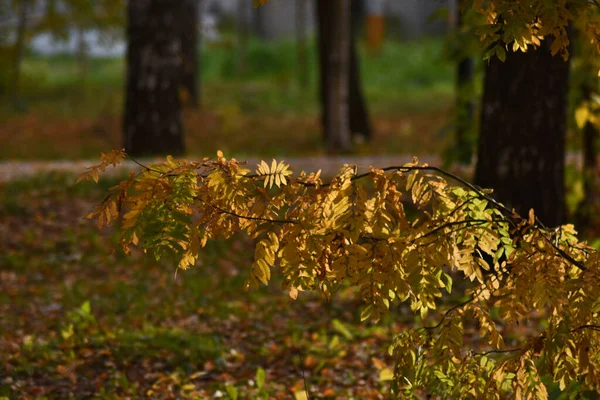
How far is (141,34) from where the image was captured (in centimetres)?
1141

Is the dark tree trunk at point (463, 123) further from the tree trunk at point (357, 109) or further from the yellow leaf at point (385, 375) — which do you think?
the tree trunk at point (357, 109)

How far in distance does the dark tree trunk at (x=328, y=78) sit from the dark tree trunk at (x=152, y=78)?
286 cm

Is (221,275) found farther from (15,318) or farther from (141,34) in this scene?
(141,34)

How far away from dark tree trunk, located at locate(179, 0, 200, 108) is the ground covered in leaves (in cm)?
1128

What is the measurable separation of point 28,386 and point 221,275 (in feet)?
10.2

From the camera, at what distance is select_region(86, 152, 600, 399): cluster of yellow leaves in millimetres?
3184

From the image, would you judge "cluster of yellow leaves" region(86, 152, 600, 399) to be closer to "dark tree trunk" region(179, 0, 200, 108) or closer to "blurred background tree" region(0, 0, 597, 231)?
"blurred background tree" region(0, 0, 597, 231)

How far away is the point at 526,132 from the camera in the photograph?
22.9ft

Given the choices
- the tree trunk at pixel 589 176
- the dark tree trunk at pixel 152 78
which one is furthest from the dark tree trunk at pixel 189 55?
the tree trunk at pixel 589 176

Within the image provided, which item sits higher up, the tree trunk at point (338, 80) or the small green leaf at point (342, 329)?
the tree trunk at point (338, 80)

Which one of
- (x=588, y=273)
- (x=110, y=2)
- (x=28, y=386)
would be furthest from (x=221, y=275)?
(x=110, y=2)

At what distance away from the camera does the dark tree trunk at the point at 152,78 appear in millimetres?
11359

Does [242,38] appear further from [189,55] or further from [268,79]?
[189,55]

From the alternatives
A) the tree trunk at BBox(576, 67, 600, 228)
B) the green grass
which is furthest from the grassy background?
the tree trunk at BBox(576, 67, 600, 228)
